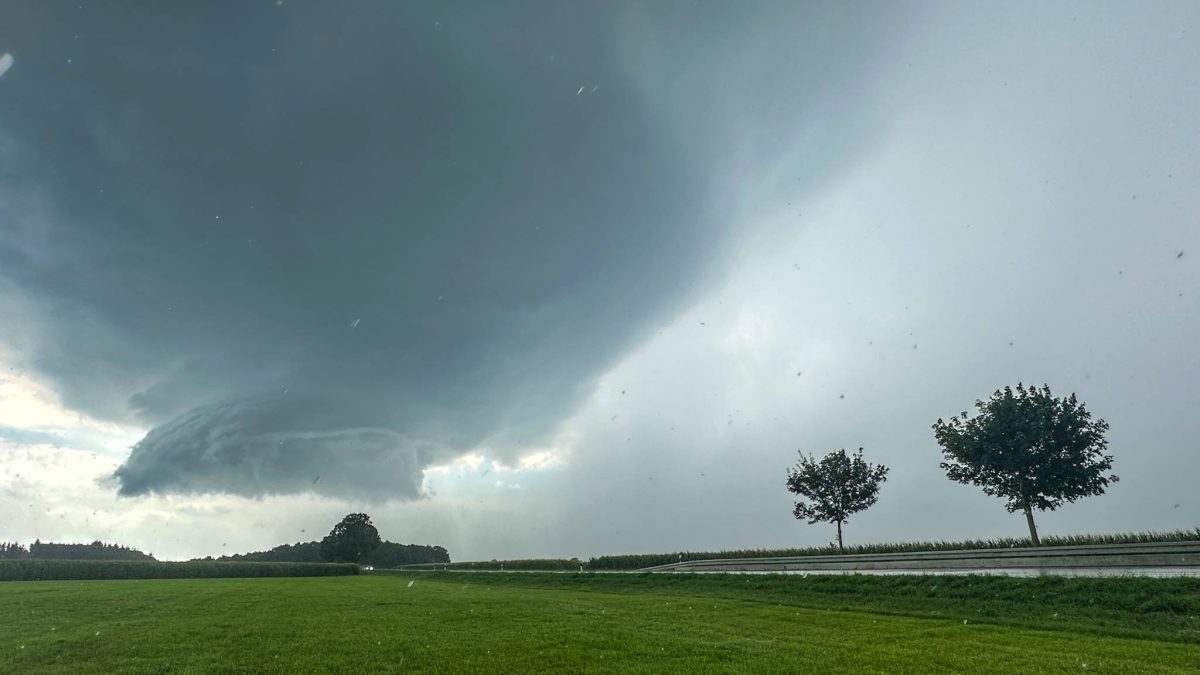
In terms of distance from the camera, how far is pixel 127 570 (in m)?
77.9

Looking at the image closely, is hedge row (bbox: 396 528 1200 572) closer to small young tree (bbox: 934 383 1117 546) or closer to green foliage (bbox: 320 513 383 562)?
small young tree (bbox: 934 383 1117 546)

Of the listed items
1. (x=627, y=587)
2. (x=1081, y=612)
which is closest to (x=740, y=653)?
(x=1081, y=612)

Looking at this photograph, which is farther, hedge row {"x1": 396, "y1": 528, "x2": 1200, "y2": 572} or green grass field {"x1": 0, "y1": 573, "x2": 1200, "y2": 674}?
hedge row {"x1": 396, "y1": 528, "x2": 1200, "y2": 572}

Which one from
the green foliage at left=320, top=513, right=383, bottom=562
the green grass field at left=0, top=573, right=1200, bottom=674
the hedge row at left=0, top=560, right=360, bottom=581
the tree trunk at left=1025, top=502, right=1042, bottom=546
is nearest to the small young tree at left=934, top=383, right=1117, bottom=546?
the tree trunk at left=1025, top=502, right=1042, bottom=546

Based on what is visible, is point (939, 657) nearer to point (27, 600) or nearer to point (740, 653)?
point (740, 653)

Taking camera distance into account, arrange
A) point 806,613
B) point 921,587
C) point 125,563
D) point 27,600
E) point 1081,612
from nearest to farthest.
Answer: point 1081,612 < point 806,613 < point 921,587 < point 27,600 < point 125,563

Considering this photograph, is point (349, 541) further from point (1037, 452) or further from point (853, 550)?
point (1037, 452)

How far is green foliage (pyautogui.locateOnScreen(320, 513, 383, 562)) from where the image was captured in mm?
145375

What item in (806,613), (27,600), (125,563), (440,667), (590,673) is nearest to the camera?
(590,673)

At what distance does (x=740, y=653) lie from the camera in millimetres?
12445

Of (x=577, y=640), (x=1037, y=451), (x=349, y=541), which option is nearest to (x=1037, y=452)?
(x=1037, y=451)

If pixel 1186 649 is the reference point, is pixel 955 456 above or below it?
above

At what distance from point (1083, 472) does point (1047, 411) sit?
4.47 meters

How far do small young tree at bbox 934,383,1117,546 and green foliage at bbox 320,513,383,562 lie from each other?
14247 centimetres
